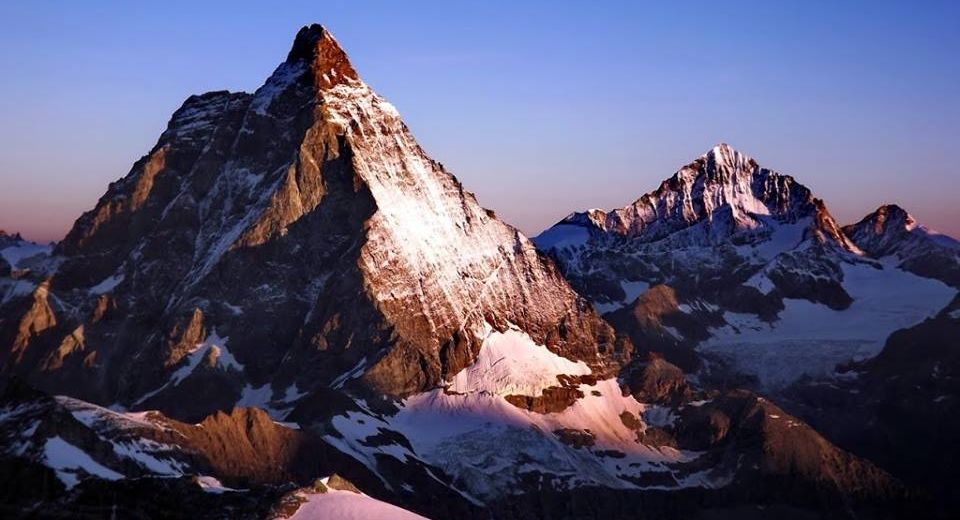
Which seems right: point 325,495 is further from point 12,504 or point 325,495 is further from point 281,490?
point 12,504

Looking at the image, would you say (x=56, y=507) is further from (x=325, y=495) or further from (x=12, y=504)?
(x=325, y=495)

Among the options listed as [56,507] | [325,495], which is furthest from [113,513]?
[325,495]

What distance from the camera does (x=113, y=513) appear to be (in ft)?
645

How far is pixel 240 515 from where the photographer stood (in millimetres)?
197500

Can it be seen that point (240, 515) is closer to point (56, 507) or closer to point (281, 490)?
point (281, 490)

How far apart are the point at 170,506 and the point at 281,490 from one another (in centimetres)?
1055

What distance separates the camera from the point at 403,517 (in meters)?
199

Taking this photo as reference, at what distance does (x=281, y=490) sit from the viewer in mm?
199875

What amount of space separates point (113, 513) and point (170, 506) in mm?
5805

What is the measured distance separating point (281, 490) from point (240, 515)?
4.77 metres

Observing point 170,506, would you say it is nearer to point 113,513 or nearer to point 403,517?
point 113,513

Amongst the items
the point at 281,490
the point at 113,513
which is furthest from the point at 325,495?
the point at 113,513

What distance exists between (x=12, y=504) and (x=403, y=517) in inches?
1449

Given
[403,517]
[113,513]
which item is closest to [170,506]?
[113,513]
